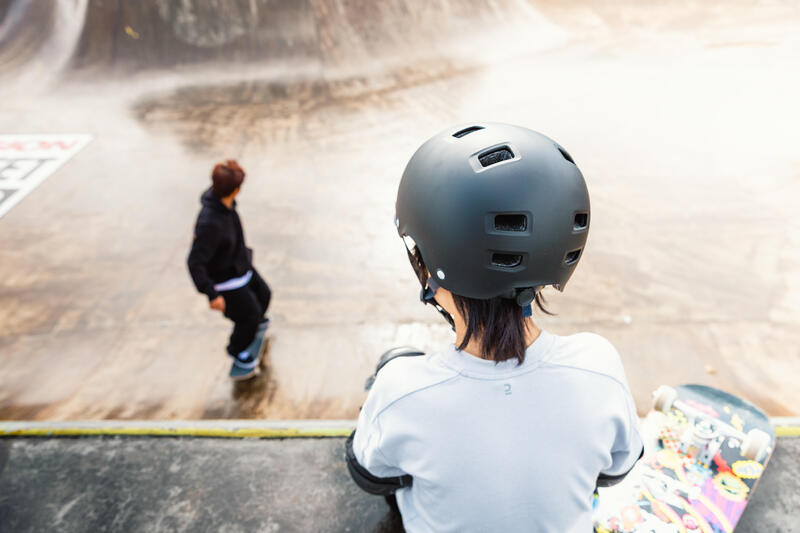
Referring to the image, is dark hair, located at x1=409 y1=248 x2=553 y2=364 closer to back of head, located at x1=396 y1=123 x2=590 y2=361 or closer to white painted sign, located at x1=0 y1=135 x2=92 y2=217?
back of head, located at x1=396 y1=123 x2=590 y2=361

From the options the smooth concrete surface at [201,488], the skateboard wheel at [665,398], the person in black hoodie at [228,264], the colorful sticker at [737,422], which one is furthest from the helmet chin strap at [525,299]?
the person in black hoodie at [228,264]

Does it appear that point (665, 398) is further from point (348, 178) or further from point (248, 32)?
point (248, 32)

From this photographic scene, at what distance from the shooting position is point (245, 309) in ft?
11.1

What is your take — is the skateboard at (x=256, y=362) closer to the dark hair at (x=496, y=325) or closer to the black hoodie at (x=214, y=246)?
the black hoodie at (x=214, y=246)

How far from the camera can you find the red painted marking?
703 cm

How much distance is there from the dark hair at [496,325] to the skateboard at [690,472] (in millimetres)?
1297

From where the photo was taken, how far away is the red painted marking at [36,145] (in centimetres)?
703

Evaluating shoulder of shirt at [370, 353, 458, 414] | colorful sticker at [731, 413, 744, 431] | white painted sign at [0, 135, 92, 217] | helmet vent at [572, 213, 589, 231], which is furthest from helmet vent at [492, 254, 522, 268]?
white painted sign at [0, 135, 92, 217]

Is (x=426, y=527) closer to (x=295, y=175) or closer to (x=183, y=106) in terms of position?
(x=295, y=175)

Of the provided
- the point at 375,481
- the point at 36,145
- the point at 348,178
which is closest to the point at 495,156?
the point at 375,481

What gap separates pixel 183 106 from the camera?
320 inches

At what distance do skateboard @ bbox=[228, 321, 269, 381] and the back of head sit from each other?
2.53 meters

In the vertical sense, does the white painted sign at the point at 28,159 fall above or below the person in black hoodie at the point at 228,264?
below

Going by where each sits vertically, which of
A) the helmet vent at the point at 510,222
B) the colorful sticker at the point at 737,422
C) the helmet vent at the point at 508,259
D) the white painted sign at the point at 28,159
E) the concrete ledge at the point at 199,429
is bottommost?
the white painted sign at the point at 28,159
